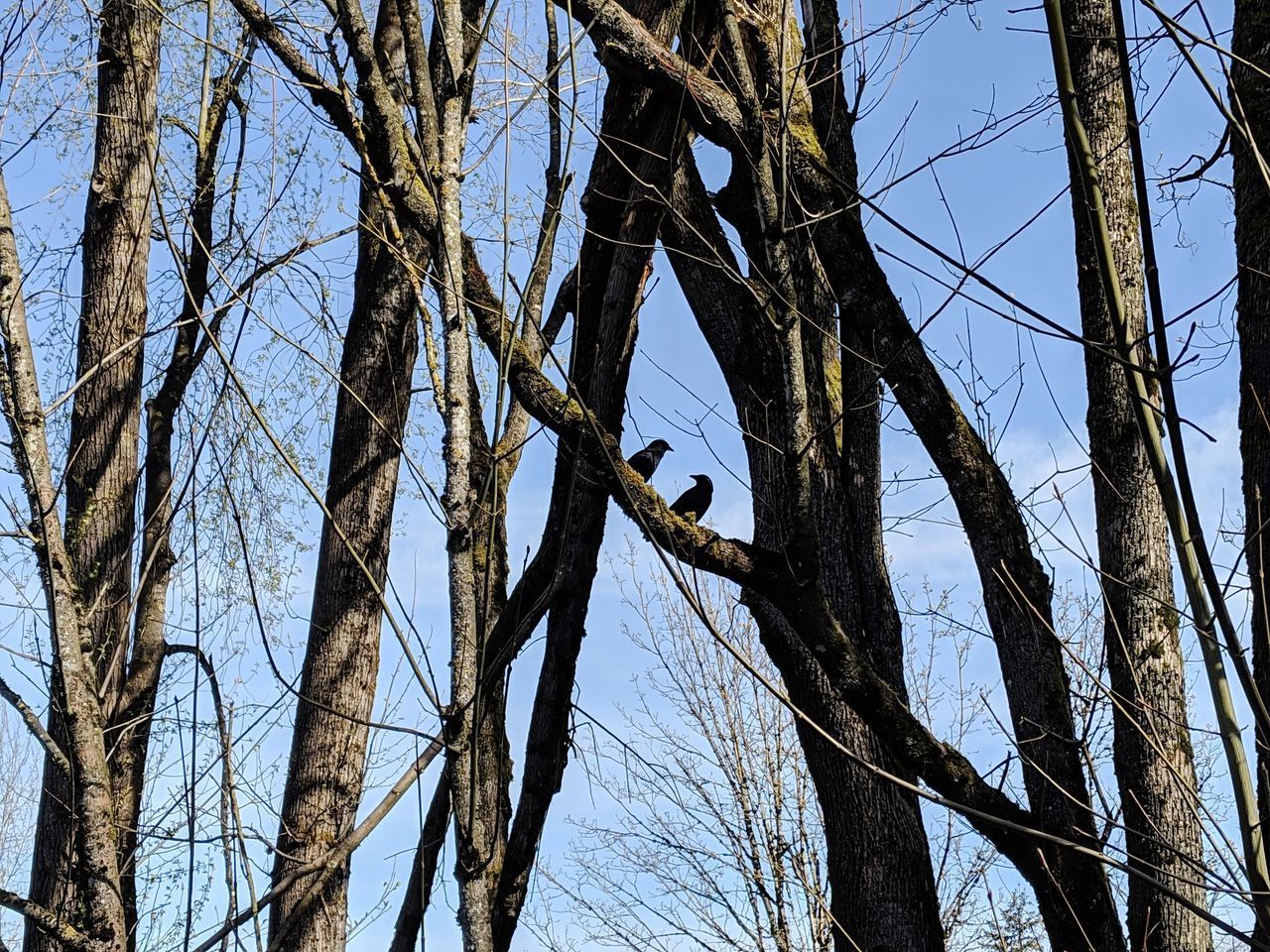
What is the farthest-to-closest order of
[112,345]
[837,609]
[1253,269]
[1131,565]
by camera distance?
[112,345], [837,609], [1131,565], [1253,269]

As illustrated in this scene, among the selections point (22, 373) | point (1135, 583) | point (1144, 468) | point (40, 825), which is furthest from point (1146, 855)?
point (40, 825)

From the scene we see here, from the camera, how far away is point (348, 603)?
4445 millimetres

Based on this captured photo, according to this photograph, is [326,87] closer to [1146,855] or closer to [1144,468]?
[1144,468]

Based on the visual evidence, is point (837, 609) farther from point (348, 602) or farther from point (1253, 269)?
point (1253, 269)

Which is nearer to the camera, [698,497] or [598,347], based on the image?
[598,347]

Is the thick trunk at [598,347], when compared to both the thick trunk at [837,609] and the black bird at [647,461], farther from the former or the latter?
the black bird at [647,461]

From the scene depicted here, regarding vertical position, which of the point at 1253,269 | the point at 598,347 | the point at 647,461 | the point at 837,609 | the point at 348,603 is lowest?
the point at 1253,269

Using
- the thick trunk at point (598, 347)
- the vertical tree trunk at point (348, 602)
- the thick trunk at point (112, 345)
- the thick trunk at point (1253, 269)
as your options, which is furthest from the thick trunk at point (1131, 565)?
the thick trunk at point (112, 345)

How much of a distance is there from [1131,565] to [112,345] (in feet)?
13.7

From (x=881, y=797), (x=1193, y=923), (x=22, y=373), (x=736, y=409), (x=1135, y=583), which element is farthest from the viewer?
(x=736, y=409)

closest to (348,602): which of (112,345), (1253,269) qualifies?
(112,345)

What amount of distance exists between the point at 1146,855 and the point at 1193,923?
0.21 meters

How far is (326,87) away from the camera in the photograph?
3.61 m

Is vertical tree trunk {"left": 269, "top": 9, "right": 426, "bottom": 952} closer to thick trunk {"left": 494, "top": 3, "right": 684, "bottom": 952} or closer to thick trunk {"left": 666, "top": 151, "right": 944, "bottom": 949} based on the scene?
thick trunk {"left": 494, "top": 3, "right": 684, "bottom": 952}
